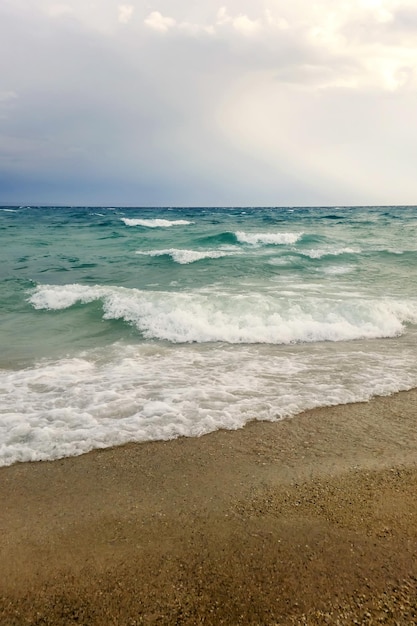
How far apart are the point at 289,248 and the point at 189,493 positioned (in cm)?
2054

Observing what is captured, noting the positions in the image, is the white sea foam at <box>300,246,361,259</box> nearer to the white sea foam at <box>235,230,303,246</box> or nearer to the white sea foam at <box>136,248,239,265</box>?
the white sea foam at <box>136,248,239,265</box>

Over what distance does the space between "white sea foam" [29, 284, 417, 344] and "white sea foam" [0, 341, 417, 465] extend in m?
0.83

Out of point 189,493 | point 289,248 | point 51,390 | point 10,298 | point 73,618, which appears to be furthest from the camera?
point 289,248

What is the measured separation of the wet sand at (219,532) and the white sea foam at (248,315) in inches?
157

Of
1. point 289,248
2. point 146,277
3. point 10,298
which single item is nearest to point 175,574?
point 10,298

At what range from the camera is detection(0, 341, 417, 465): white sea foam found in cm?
437

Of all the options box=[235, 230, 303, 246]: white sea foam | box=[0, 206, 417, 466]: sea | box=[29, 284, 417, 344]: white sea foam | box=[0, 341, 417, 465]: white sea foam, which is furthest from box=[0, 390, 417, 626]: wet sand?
box=[235, 230, 303, 246]: white sea foam

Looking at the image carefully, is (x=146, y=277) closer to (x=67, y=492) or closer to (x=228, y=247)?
(x=228, y=247)

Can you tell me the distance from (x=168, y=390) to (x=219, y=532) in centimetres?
265

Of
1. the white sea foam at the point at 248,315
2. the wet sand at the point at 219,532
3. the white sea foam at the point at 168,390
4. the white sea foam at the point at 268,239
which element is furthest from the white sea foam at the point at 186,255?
the wet sand at the point at 219,532

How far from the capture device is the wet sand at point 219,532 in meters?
2.38

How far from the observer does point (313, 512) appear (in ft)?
10.3

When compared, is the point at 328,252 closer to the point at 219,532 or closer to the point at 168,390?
the point at 168,390

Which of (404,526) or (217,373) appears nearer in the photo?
(404,526)
